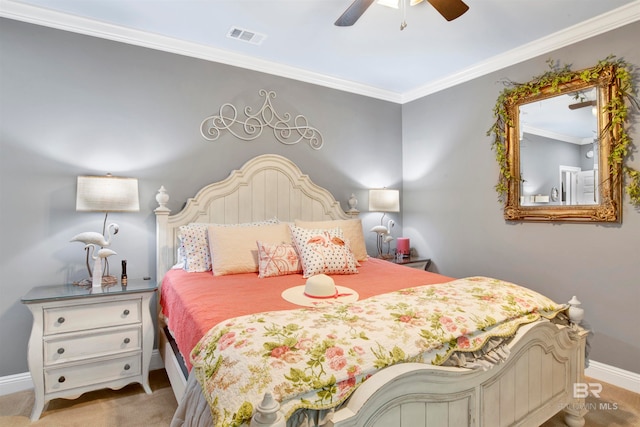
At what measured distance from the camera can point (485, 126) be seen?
332cm

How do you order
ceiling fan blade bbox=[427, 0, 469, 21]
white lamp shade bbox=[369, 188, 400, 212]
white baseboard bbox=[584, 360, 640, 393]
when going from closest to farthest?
ceiling fan blade bbox=[427, 0, 469, 21]
white baseboard bbox=[584, 360, 640, 393]
white lamp shade bbox=[369, 188, 400, 212]

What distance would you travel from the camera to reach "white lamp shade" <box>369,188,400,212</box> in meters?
3.64

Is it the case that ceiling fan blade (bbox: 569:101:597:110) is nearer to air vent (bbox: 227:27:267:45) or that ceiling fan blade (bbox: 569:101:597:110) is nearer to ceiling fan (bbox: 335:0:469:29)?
ceiling fan (bbox: 335:0:469:29)

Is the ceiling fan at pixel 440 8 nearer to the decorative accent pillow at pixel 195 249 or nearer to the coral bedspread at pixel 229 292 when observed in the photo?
the coral bedspread at pixel 229 292

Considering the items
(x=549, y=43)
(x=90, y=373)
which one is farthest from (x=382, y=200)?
(x=90, y=373)

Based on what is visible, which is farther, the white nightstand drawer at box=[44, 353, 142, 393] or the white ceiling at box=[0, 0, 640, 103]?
the white ceiling at box=[0, 0, 640, 103]

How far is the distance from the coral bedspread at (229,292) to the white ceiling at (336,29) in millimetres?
1868

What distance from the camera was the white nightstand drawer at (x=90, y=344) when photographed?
2074mm

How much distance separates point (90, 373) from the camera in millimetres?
2174

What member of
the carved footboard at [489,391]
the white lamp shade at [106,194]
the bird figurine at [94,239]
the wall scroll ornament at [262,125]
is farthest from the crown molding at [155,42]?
the carved footboard at [489,391]

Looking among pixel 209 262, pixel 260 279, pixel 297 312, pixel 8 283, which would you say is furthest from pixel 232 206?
pixel 297 312

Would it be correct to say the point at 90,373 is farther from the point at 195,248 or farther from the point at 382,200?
the point at 382,200

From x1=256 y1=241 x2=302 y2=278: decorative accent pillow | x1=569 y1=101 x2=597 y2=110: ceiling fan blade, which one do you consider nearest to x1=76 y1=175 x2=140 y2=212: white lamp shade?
x1=256 y1=241 x2=302 y2=278: decorative accent pillow

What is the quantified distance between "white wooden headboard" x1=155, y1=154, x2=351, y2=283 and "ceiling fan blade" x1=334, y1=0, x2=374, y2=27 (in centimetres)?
146
